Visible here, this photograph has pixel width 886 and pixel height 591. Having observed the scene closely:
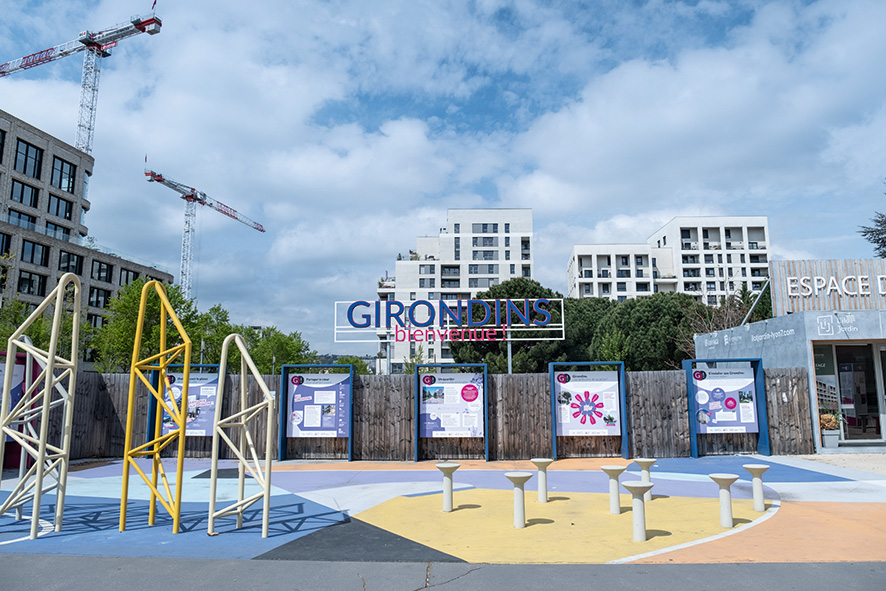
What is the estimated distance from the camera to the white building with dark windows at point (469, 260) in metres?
84.2

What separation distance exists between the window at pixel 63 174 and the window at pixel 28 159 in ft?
5.23

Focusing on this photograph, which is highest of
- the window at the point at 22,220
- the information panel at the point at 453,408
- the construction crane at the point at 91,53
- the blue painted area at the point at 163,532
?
the construction crane at the point at 91,53

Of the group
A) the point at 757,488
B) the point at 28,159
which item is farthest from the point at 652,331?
the point at 28,159

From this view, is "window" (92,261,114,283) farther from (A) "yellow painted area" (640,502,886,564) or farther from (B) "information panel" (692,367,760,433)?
(A) "yellow painted area" (640,502,886,564)

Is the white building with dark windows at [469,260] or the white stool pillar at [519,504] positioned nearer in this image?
the white stool pillar at [519,504]

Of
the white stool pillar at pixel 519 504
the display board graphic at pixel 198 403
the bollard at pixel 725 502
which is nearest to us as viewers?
the bollard at pixel 725 502

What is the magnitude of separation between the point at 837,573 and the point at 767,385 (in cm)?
1028

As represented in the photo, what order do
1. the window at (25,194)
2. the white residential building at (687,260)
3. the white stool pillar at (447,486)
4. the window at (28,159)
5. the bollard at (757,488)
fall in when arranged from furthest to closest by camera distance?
1. the white residential building at (687,260)
2. the window at (25,194)
3. the window at (28,159)
4. the white stool pillar at (447,486)
5. the bollard at (757,488)

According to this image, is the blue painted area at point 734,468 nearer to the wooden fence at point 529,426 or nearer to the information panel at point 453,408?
the wooden fence at point 529,426

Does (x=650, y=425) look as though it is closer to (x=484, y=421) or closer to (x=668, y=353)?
(x=484, y=421)

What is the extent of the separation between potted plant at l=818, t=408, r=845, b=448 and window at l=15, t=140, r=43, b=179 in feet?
190

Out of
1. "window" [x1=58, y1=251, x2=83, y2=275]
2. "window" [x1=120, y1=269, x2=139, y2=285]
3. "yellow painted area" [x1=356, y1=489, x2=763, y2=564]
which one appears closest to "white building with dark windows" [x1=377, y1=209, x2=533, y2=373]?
"window" [x1=120, y1=269, x2=139, y2=285]

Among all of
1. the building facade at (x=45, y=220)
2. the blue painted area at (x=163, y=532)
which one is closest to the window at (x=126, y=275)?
the building facade at (x=45, y=220)

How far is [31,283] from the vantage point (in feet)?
163
